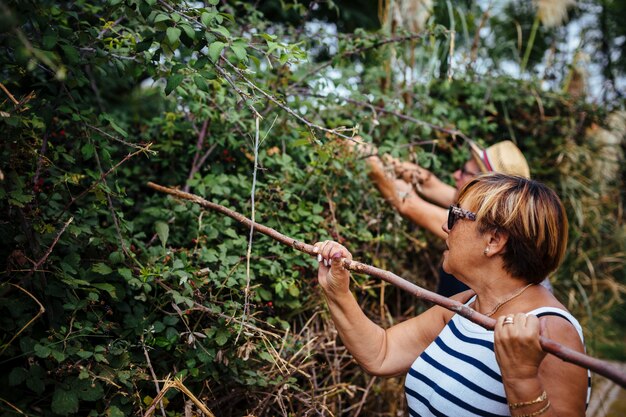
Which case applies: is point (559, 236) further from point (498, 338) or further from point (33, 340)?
point (33, 340)

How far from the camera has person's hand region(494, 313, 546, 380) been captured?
1408 millimetres

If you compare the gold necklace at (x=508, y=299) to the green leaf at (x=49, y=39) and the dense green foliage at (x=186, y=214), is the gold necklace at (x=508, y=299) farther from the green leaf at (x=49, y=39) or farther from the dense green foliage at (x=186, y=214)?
the green leaf at (x=49, y=39)

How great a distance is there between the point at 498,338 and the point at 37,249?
1.58m

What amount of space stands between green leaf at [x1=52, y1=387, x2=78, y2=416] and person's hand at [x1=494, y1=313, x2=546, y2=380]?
4.40ft

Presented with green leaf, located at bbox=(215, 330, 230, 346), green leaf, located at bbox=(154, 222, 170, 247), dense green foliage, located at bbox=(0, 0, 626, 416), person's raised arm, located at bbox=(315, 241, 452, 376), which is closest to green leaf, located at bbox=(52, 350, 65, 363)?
dense green foliage, located at bbox=(0, 0, 626, 416)

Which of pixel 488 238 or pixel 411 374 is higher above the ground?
pixel 488 238

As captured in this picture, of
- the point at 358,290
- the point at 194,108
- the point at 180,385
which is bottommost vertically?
the point at 358,290

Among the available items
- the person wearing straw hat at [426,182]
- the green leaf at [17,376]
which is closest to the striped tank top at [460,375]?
the person wearing straw hat at [426,182]

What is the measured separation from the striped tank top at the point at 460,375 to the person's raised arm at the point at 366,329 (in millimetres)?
135

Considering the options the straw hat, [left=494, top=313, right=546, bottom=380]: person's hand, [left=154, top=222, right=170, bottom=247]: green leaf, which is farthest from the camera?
the straw hat

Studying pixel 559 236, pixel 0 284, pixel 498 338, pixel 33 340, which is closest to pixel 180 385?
pixel 33 340

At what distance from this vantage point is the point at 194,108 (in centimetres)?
265

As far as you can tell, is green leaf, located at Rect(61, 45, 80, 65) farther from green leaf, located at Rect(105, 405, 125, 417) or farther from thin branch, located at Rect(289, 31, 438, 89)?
thin branch, located at Rect(289, 31, 438, 89)

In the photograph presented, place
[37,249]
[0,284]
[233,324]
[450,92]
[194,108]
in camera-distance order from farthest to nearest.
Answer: [450,92] → [194,108] → [233,324] → [37,249] → [0,284]
